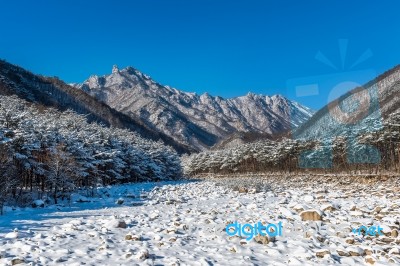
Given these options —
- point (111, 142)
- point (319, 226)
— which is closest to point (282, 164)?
point (111, 142)

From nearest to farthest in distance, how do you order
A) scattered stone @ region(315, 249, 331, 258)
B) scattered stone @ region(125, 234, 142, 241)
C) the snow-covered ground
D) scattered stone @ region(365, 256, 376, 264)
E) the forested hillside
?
scattered stone @ region(365, 256, 376, 264) → the snow-covered ground → scattered stone @ region(315, 249, 331, 258) → scattered stone @ region(125, 234, 142, 241) → the forested hillside

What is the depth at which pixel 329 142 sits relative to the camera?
2729 inches

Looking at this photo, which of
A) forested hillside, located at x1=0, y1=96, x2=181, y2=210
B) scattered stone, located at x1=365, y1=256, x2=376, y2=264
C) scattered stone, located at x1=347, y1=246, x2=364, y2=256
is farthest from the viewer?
forested hillside, located at x1=0, y1=96, x2=181, y2=210

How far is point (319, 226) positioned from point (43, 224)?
38.0 ft

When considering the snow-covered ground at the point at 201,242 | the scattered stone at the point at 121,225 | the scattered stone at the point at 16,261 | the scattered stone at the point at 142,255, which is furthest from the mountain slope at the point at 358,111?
the scattered stone at the point at 16,261

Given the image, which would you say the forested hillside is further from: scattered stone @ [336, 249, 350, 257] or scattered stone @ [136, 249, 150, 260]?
scattered stone @ [336, 249, 350, 257]

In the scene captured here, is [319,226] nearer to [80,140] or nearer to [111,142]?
[80,140]

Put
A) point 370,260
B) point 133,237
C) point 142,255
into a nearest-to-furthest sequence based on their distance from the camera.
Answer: point 370,260
point 142,255
point 133,237

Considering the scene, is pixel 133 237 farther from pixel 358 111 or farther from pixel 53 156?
pixel 358 111

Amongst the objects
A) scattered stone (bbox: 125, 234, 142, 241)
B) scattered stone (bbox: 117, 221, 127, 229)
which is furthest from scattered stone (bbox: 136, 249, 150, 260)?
scattered stone (bbox: 117, 221, 127, 229)

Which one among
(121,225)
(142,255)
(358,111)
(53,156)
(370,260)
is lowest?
(370,260)

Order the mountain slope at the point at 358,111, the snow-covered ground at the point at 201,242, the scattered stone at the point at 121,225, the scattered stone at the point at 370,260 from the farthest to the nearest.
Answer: the mountain slope at the point at 358,111, the scattered stone at the point at 121,225, the snow-covered ground at the point at 201,242, the scattered stone at the point at 370,260

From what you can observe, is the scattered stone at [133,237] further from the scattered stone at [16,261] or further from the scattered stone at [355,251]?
the scattered stone at [355,251]

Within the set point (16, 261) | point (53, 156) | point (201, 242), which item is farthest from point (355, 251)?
point (53, 156)
